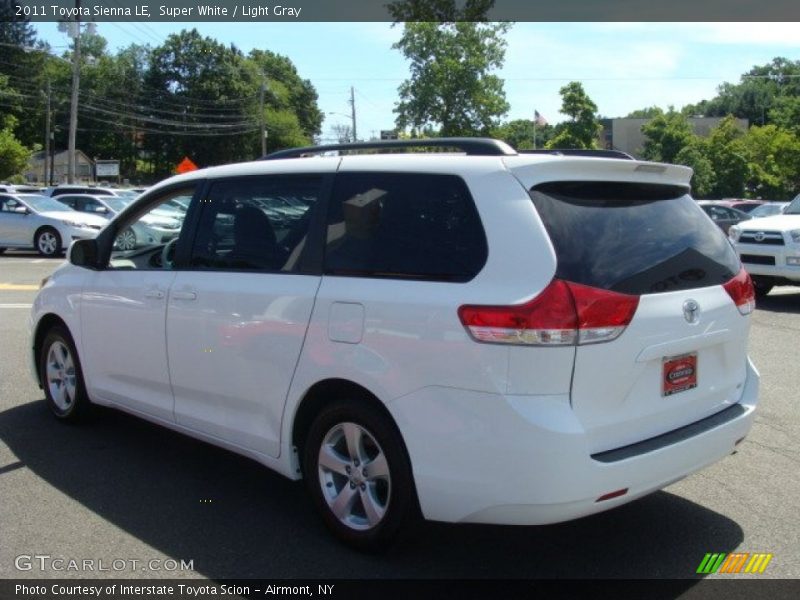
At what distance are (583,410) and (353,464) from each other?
1.15 meters

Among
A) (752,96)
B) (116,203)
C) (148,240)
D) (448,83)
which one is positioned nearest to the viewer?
(148,240)

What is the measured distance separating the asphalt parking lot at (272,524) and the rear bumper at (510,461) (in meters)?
0.47

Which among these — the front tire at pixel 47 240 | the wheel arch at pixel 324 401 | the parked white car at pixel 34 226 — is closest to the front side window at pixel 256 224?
the wheel arch at pixel 324 401

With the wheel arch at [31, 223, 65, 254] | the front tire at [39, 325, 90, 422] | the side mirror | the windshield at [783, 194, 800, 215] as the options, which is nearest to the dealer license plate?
the side mirror

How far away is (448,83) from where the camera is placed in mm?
50250

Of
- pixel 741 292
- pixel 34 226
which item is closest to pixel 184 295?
pixel 741 292

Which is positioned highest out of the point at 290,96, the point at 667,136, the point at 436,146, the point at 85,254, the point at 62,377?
the point at 290,96

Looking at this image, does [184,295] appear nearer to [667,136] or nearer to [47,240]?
[47,240]

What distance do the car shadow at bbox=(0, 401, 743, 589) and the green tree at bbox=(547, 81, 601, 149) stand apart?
153 ft

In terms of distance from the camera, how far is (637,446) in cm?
347

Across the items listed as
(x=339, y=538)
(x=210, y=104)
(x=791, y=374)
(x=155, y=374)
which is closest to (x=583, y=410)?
(x=339, y=538)

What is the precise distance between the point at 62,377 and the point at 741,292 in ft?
15.0

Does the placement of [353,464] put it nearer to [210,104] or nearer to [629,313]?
[629,313]

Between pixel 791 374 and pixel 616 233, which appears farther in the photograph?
pixel 791 374
